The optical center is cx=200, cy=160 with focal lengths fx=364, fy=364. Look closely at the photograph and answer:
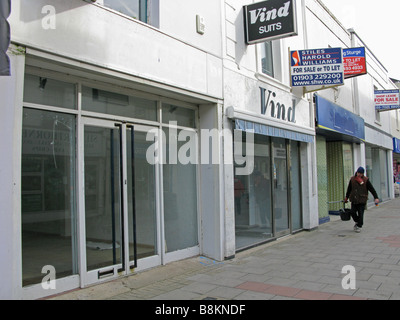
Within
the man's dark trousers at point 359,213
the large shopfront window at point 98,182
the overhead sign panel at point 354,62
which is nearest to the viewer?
the large shopfront window at point 98,182

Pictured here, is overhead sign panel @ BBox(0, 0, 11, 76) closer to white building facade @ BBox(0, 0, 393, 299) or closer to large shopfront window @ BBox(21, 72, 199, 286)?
white building facade @ BBox(0, 0, 393, 299)

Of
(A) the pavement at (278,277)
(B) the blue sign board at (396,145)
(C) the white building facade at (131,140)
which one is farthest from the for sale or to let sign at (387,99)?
(A) the pavement at (278,277)

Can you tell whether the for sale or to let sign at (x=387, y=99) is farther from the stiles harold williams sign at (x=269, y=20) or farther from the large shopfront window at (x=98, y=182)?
the large shopfront window at (x=98, y=182)

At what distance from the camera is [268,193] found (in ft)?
29.7

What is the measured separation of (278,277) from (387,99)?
54.5 feet

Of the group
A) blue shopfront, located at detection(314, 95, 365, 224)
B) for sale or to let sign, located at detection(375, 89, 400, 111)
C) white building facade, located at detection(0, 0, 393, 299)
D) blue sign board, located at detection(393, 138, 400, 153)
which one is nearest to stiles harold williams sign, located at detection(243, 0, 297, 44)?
white building facade, located at detection(0, 0, 393, 299)

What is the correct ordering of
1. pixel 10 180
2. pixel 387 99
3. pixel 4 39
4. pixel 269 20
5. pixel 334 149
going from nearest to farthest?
pixel 4 39, pixel 10 180, pixel 269 20, pixel 334 149, pixel 387 99

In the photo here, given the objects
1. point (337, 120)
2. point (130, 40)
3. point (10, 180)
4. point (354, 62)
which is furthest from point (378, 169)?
point (10, 180)

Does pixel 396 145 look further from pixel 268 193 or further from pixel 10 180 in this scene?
pixel 10 180

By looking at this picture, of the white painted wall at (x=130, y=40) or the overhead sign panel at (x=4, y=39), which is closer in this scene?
the overhead sign panel at (x=4, y=39)

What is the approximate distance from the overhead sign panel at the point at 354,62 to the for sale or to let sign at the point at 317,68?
3141 millimetres

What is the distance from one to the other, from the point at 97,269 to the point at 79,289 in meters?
0.38

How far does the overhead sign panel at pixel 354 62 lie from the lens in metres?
12.5
